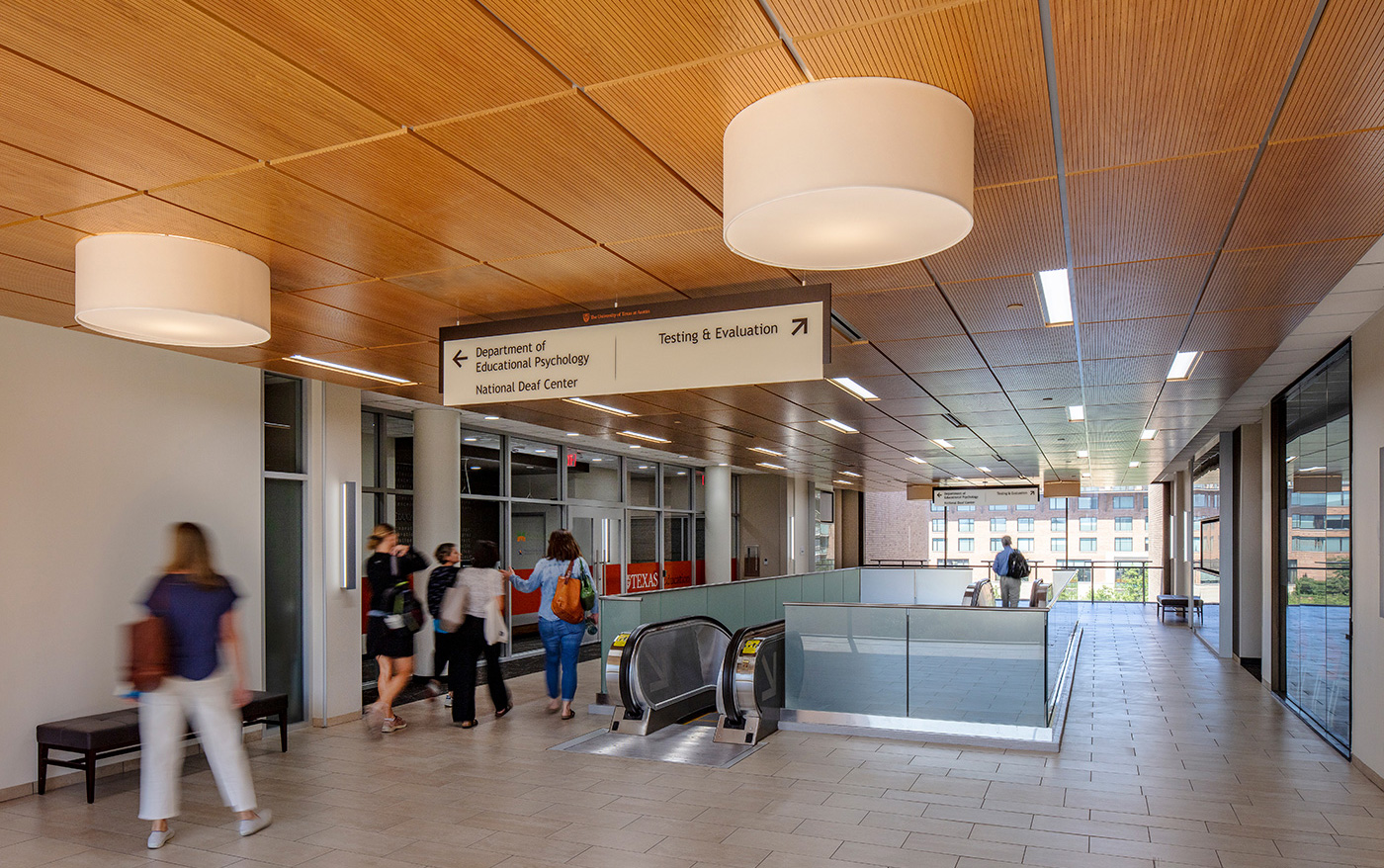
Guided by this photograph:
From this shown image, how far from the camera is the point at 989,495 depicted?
22984 millimetres

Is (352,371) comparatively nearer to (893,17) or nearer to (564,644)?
(564,644)

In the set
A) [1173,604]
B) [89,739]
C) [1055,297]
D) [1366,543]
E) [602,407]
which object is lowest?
[1173,604]

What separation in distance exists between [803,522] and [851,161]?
19.8 meters

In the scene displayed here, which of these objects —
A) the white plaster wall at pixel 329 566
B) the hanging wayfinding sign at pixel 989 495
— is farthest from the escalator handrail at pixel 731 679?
the hanging wayfinding sign at pixel 989 495

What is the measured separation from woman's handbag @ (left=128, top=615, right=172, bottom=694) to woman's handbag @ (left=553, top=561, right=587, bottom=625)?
3.94 metres

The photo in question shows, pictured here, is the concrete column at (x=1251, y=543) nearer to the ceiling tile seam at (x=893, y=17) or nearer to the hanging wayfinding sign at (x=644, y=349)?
the hanging wayfinding sign at (x=644, y=349)

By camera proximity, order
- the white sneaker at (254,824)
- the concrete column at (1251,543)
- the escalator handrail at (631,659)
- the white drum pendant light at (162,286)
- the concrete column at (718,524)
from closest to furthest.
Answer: the white drum pendant light at (162,286), the white sneaker at (254,824), the escalator handrail at (631,659), the concrete column at (1251,543), the concrete column at (718,524)

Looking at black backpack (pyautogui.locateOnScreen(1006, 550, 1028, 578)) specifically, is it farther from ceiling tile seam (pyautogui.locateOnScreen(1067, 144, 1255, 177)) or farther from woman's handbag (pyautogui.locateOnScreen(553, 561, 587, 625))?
ceiling tile seam (pyautogui.locateOnScreen(1067, 144, 1255, 177))

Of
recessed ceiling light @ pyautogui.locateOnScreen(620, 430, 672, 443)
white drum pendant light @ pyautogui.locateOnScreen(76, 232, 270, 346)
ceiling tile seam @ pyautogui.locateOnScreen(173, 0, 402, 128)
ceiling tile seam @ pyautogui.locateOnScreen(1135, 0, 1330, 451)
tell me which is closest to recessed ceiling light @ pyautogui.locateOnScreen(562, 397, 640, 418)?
recessed ceiling light @ pyautogui.locateOnScreen(620, 430, 672, 443)

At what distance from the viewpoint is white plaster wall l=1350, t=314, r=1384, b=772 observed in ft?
19.7

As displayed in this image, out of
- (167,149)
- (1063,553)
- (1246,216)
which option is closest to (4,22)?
(167,149)

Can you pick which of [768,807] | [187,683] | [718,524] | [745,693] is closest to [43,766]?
[187,683]

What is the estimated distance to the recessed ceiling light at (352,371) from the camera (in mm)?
7054

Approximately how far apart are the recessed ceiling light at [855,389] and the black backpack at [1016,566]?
289 inches
